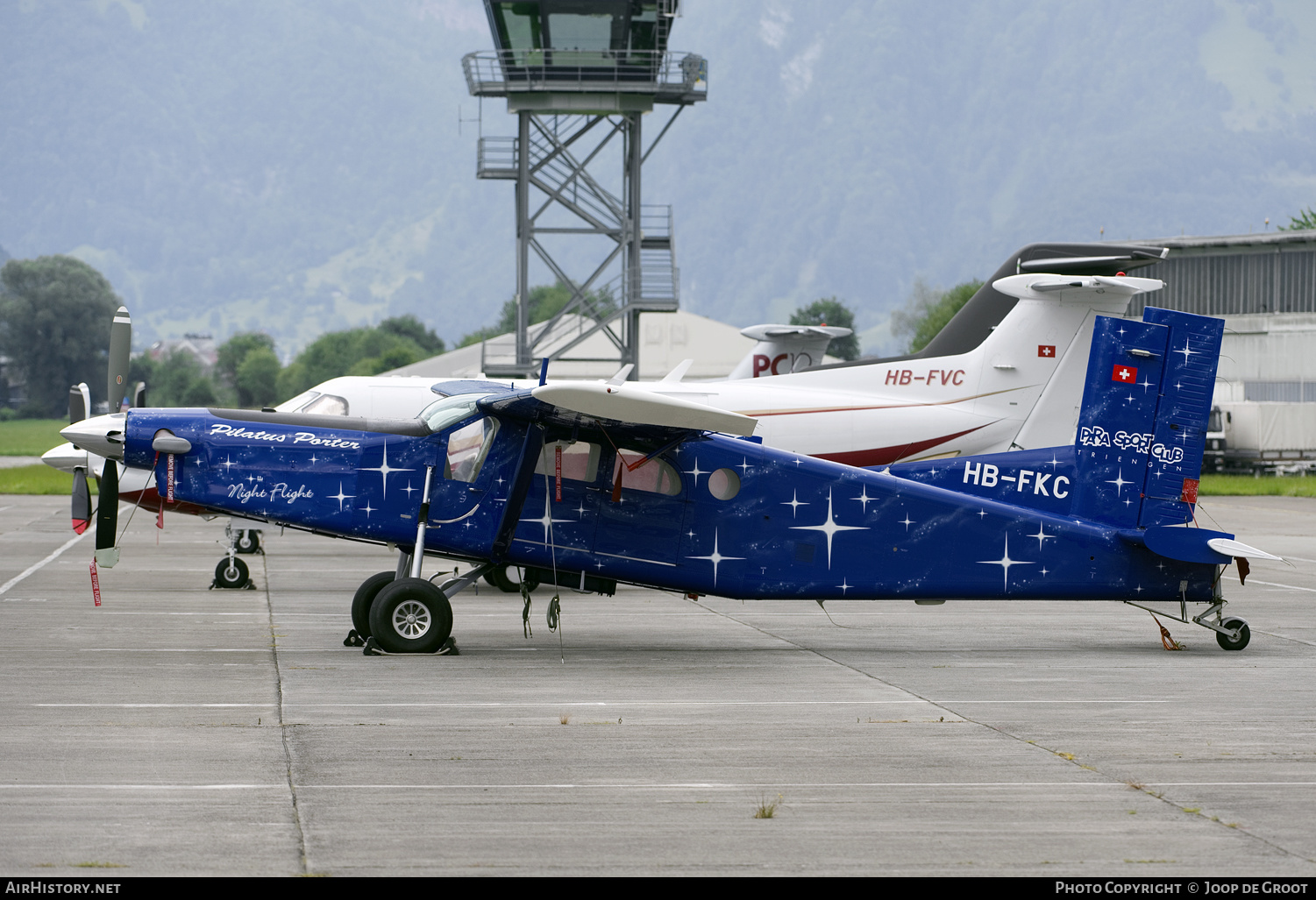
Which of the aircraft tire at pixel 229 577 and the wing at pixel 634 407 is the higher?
the wing at pixel 634 407

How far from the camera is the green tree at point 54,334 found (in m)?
153

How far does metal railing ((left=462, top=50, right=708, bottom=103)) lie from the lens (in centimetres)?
4531

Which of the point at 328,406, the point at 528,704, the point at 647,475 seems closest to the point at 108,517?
the point at 528,704

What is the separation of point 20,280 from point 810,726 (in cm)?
17210

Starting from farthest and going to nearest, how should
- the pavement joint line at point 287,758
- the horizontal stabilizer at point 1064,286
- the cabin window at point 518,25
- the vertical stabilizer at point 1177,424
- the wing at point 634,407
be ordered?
the cabin window at point 518,25 < the horizontal stabilizer at point 1064,286 < the vertical stabilizer at point 1177,424 < the wing at point 634,407 < the pavement joint line at point 287,758

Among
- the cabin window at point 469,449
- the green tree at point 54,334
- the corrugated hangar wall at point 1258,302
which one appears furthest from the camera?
the green tree at point 54,334

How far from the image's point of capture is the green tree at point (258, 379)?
18275 centimetres

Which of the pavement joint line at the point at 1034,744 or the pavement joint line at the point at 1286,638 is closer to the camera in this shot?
the pavement joint line at the point at 1034,744

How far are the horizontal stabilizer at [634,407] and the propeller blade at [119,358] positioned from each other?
5.75 metres

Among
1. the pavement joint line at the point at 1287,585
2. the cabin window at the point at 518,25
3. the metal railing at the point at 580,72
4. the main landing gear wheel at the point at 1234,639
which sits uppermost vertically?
the cabin window at the point at 518,25

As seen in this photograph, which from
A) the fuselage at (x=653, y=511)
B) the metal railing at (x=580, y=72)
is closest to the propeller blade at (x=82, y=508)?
the fuselage at (x=653, y=511)

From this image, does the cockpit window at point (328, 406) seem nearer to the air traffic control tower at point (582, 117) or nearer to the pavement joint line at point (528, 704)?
the pavement joint line at point (528, 704)

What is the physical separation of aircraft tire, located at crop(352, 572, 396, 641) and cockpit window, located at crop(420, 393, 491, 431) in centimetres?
140

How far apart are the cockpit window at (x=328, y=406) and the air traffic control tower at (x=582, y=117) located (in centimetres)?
2429
